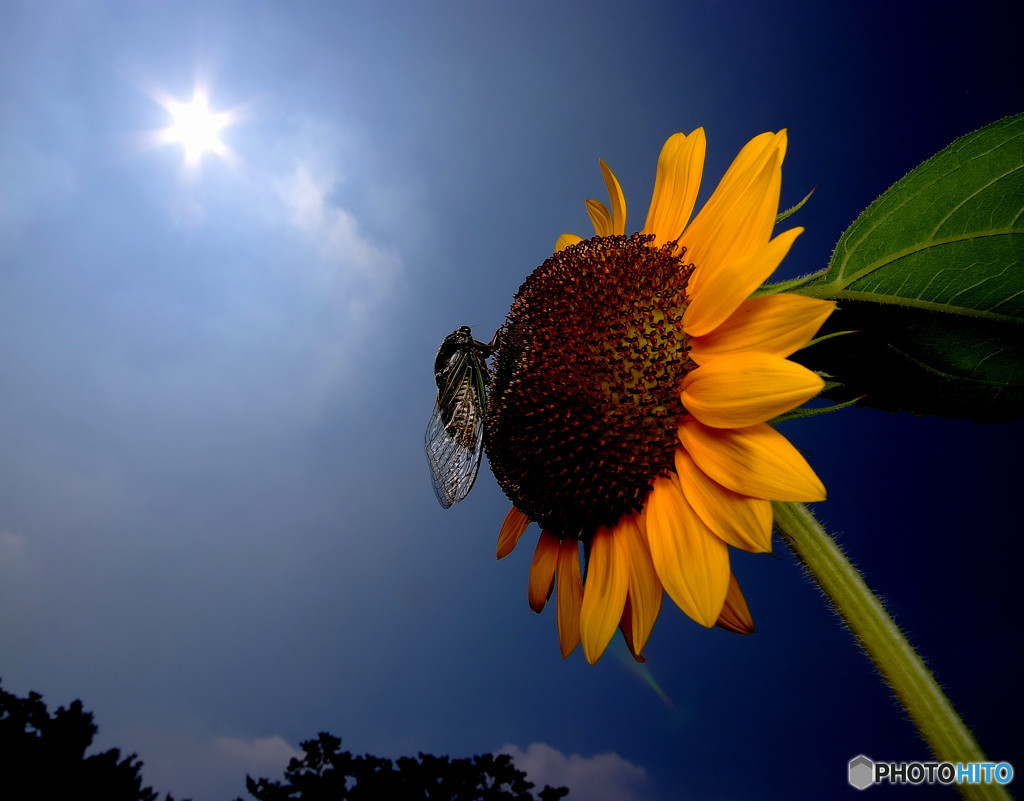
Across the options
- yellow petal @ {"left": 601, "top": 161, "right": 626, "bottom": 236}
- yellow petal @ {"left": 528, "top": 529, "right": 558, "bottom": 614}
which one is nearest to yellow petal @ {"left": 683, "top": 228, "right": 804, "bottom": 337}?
yellow petal @ {"left": 601, "top": 161, "right": 626, "bottom": 236}

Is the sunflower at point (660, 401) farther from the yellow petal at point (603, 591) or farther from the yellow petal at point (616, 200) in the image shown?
the yellow petal at point (616, 200)

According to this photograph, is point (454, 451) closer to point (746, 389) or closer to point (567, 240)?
point (746, 389)

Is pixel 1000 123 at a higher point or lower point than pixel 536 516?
higher

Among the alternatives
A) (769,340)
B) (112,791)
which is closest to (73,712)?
(112,791)

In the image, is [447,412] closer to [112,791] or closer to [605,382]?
[605,382]

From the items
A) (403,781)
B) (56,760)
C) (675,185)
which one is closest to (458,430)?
(675,185)

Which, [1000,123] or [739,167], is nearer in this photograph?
[1000,123]
